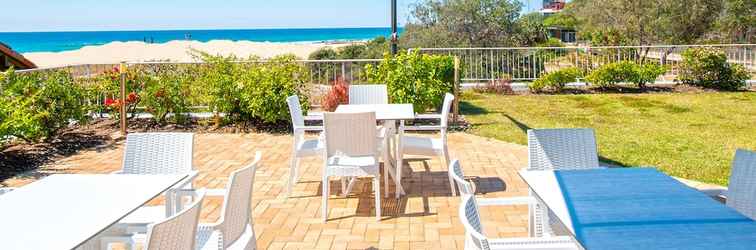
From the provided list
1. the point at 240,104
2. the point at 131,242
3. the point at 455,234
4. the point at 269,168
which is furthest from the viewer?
the point at 240,104

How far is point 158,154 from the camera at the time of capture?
153 inches

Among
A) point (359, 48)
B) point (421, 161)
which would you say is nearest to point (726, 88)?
point (421, 161)

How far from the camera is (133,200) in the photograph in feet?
9.33

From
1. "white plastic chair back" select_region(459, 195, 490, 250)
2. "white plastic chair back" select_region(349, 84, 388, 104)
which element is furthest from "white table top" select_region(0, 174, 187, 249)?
"white plastic chair back" select_region(349, 84, 388, 104)

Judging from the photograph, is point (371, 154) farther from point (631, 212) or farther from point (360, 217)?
point (631, 212)

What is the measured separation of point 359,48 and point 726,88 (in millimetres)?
20070

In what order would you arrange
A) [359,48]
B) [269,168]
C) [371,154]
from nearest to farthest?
[371,154]
[269,168]
[359,48]

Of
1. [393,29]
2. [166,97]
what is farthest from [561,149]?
[393,29]

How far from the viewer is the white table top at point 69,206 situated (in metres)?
2.30

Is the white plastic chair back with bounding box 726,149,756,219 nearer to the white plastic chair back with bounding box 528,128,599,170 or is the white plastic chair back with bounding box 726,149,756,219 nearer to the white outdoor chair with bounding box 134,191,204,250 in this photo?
the white plastic chair back with bounding box 528,128,599,170

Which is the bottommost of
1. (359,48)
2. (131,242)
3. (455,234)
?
(455,234)

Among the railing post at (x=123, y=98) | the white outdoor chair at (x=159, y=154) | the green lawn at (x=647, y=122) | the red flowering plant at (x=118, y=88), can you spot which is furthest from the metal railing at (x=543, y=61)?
the white outdoor chair at (x=159, y=154)

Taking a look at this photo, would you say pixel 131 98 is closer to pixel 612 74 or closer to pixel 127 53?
pixel 612 74

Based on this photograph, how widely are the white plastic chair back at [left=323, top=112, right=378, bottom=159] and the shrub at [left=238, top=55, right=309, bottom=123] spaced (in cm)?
397
